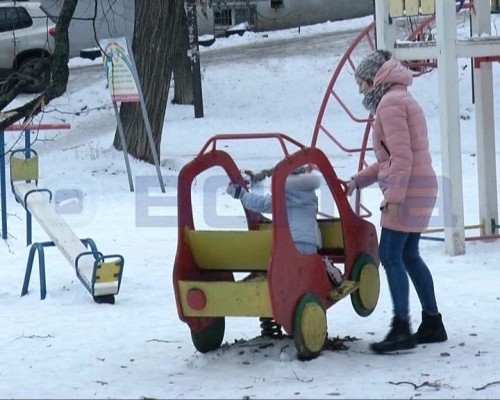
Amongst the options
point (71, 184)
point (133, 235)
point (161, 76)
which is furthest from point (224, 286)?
point (161, 76)

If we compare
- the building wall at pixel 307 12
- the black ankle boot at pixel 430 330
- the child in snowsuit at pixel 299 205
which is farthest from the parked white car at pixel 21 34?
the black ankle boot at pixel 430 330

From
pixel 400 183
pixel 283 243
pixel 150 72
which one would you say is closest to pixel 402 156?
pixel 400 183

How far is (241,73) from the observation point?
22.8 metres

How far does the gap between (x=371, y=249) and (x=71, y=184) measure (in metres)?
7.98

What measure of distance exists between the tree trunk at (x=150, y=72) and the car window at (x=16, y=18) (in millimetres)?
6221

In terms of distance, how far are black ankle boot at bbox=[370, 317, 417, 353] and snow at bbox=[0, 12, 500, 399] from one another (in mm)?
51

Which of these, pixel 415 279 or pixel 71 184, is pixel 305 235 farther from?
pixel 71 184

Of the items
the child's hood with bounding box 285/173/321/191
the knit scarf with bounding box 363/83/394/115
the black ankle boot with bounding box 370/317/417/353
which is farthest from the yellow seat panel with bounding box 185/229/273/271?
the knit scarf with bounding box 363/83/394/115

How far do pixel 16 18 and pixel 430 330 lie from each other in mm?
15857

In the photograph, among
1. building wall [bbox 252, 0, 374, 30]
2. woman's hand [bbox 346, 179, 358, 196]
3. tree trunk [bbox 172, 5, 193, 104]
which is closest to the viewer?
woman's hand [bbox 346, 179, 358, 196]

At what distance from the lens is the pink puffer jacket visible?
6.29 m

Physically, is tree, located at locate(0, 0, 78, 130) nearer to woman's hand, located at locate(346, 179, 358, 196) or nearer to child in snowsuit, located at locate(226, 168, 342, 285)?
child in snowsuit, located at locate(226, 168, 342, 285)

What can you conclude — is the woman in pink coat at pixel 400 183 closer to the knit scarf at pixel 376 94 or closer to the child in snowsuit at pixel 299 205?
the knit scarf at pixel 376 94

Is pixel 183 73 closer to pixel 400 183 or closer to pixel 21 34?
pixel 21 34
